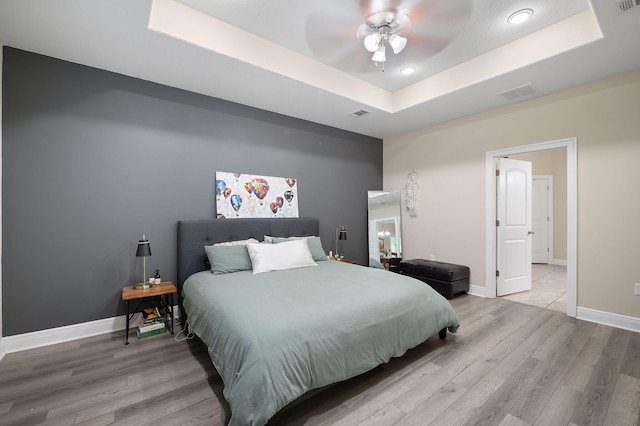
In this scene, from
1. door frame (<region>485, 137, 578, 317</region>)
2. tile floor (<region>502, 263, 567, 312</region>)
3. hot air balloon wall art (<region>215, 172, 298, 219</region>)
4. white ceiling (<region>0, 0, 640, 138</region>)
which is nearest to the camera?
white ceiling (<region>0, 0, 640, 138</region>)

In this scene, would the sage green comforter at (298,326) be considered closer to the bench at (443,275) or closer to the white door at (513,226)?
the bench at (443,275)

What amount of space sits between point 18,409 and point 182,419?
1067mm

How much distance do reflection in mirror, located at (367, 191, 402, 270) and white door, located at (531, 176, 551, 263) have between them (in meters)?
3.76

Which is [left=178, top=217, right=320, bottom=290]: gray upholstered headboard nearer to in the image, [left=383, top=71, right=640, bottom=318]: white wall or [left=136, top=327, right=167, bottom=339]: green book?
[left=136, top=327, right=167, bottom=339]: green book

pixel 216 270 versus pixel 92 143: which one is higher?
pixel 92 143

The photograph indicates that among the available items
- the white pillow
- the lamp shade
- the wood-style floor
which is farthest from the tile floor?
the lamp shade

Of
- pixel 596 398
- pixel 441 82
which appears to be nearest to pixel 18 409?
pixel 596 398

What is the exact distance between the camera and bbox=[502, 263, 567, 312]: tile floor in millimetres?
3637

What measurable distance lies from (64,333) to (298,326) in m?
2.50

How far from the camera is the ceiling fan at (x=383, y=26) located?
226 cm

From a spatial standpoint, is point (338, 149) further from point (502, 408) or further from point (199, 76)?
point (502, 408)

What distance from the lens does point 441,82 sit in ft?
11.3

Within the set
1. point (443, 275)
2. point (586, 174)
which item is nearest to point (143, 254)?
point (443, 275)

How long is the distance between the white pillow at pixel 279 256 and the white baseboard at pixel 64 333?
1.39m
